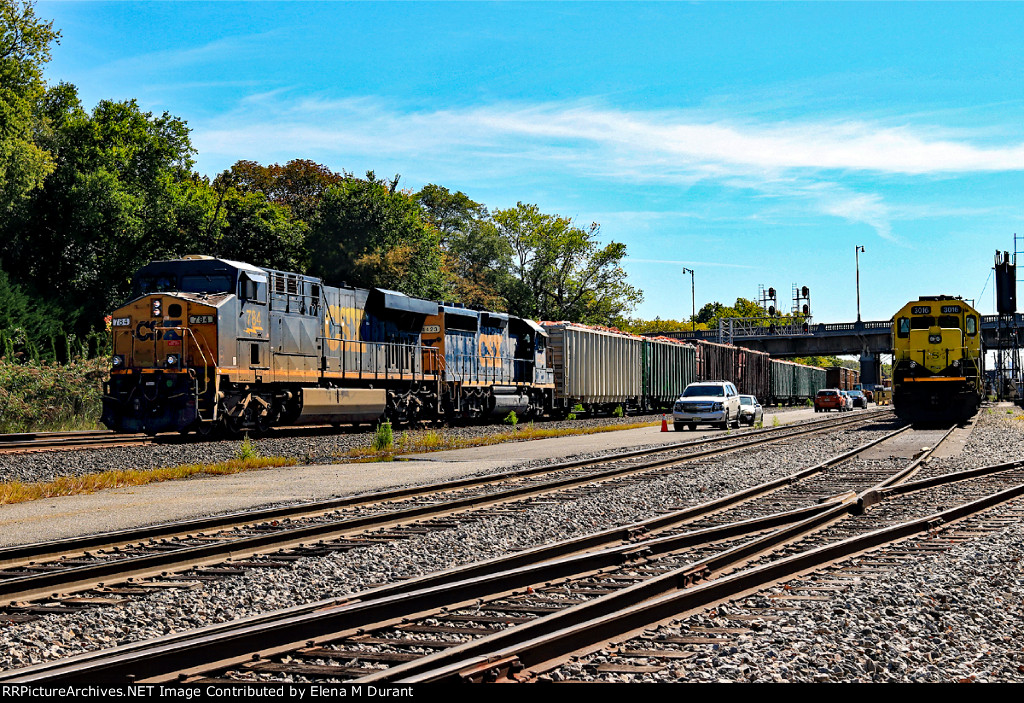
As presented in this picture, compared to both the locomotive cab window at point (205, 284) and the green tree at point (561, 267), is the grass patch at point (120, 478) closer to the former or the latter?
the locomotive cab window at point (205, 284)

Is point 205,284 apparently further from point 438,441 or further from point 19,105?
point 19,105

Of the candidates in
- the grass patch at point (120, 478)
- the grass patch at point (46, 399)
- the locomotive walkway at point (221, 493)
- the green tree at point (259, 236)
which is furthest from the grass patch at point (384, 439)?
the green tree at point (259, 236)

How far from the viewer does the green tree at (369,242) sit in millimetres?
50625

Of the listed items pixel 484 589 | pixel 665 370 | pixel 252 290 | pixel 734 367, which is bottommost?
pixel 484 589

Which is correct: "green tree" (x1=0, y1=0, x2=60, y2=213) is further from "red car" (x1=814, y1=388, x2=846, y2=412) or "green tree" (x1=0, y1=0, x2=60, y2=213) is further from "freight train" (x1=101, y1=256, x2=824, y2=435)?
"red car" (x1=814, y1=388, x2=846, y2=412)

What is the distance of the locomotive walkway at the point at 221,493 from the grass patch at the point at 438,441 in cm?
70

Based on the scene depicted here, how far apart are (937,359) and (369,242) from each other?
99.6ft

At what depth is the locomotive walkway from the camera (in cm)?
1021

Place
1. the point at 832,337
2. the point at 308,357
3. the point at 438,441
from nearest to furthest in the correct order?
the point at 438,441
the point at 308,357
the point at 832,337

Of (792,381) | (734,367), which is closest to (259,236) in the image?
(734,367)

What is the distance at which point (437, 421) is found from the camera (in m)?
30.2

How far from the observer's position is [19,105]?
40.9m

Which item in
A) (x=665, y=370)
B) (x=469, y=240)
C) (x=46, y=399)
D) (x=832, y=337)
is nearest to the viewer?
(x=46, y=399)

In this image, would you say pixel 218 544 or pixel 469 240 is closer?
→ pixel 218 544
